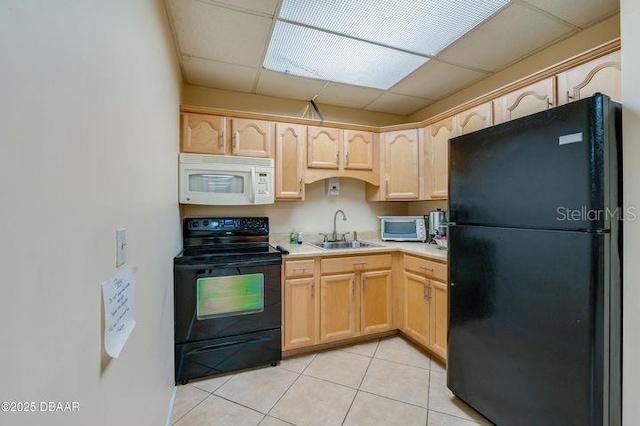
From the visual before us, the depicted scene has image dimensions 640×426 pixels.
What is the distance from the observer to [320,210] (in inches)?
122

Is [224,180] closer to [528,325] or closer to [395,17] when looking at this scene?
[395,17]

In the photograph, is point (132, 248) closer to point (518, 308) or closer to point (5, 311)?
point (5, 311)

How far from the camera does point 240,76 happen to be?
2.49 meters

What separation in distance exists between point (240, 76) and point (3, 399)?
2577 millimetres

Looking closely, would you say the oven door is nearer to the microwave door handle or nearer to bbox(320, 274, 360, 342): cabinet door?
bbox(320, 274, 360, 342): cabinet door

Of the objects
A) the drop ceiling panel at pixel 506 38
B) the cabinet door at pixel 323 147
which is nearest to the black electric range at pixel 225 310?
the cabinet door at pixel 323 147

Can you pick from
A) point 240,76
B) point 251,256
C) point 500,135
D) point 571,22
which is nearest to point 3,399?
point 251,256

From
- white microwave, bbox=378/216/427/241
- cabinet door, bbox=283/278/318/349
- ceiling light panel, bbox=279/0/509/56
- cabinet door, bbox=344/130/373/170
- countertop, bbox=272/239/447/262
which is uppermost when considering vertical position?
ceiling light panel, bbox=279/0/509/56

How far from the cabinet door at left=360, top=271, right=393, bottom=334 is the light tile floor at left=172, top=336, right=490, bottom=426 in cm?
27

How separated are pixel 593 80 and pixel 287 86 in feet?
7.25

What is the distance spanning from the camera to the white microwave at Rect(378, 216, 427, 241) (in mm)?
2928

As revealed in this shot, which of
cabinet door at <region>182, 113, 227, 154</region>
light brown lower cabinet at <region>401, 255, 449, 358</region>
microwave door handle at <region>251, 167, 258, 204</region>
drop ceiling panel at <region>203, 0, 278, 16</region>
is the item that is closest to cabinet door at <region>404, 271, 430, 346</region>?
light brown lower cabinet at <region>401, 255, 449, 358</region>

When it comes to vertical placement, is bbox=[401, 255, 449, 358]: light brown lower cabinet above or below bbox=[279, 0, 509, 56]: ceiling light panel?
below

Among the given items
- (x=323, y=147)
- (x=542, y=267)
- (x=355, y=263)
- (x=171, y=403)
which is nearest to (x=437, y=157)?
(x=323, y=147)
